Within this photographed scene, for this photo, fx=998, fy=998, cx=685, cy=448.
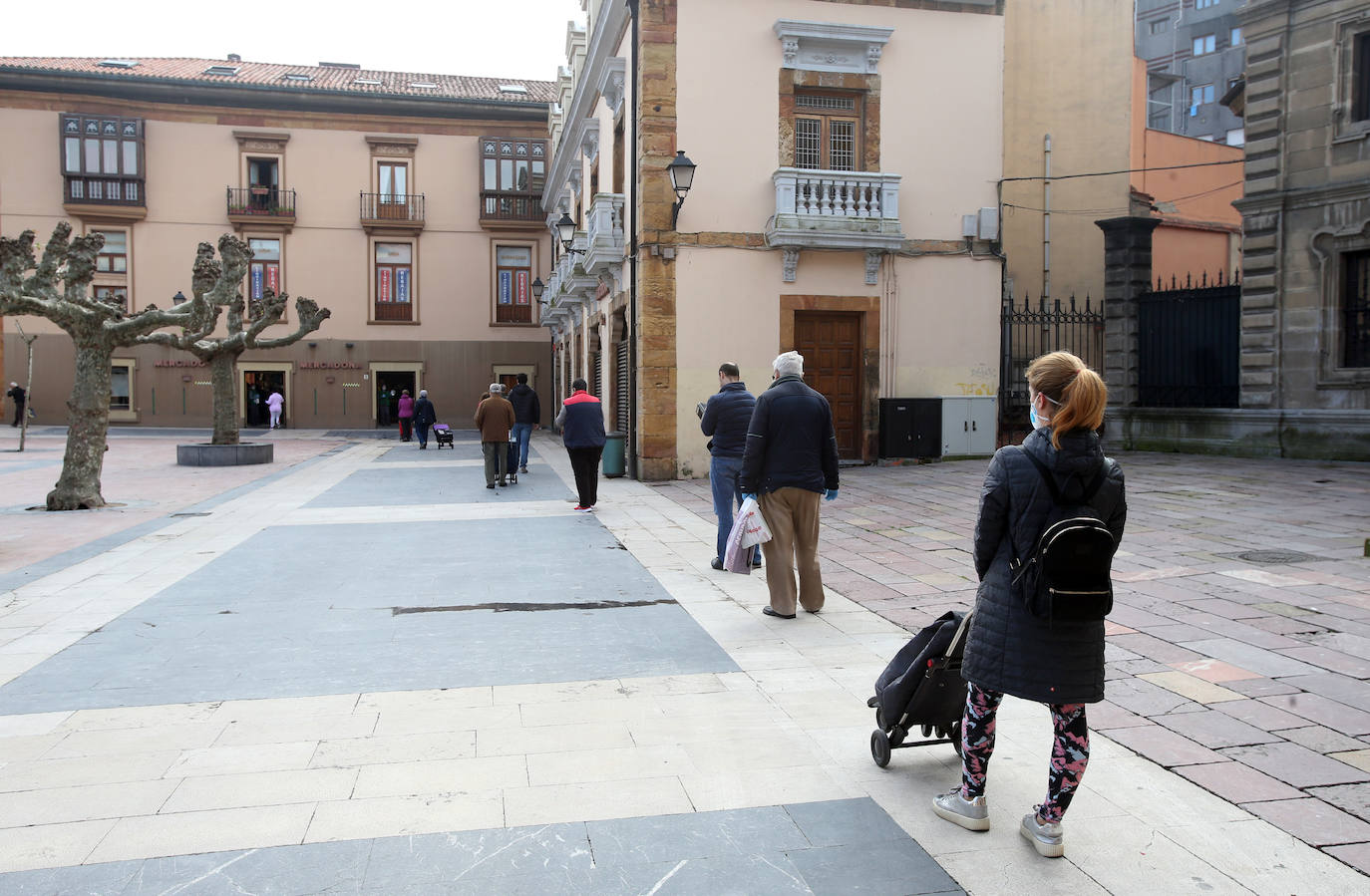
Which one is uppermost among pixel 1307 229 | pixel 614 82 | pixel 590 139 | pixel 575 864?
pixel 590 139

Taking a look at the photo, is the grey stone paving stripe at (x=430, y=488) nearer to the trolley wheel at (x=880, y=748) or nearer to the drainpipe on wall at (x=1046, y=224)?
the trolley wheel at (x=880, y=748)

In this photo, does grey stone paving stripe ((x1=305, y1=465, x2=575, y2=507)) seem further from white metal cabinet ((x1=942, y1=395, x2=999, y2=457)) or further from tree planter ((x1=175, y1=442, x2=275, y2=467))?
white metal cabinet ((x1=942, y1=395, x2=999, y2=457))

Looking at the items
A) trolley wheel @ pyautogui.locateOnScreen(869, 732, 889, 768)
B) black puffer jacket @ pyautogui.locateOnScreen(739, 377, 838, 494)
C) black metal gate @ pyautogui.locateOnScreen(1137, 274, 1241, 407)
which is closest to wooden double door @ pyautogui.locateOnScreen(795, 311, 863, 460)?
black metal gate @ pyautogui.locateOnScreen(1137, 274, 1241, 407)

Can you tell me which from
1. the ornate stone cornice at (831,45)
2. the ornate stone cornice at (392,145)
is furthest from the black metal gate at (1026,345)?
the ornate stone cornice at (392,145)

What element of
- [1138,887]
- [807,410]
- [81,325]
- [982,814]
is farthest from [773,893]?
[81,325]

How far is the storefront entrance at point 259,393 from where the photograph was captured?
3541 centimetres

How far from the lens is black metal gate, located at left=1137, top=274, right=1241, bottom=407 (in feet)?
55.7

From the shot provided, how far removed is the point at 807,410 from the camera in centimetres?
643

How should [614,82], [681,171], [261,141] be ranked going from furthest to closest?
1. [261,141]
2. [614,82]
3. [681,171]

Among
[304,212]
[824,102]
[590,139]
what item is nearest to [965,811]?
[824,102]

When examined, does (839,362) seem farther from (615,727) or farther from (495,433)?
(615,727)

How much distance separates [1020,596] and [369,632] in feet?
14.2

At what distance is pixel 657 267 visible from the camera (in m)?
15.9

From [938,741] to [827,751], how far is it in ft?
1.52
